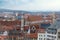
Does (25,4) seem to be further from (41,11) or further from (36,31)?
(36,31)

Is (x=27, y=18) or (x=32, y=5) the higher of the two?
(x=32, y=5)

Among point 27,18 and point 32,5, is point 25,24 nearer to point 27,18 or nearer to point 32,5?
point 27,18

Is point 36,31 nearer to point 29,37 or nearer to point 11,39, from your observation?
point 29,37

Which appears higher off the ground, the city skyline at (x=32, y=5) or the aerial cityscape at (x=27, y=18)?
the city skyline at (x=32, y=5)

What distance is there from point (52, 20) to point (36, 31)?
203mm

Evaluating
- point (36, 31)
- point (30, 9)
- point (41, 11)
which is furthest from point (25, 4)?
point (36, 31)

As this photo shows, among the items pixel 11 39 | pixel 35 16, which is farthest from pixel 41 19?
pixel 11 39

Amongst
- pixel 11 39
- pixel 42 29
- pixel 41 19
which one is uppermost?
pixel 41 19

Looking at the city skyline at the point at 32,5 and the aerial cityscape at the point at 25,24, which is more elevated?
the city skyline at the point at 32,5

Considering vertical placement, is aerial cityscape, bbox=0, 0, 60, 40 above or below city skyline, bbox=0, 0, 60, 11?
below

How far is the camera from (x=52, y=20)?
125 centimetres

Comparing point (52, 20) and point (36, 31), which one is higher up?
point (52, 20)

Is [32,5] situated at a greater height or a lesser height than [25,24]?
greater

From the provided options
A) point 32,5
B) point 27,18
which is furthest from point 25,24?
point 32,5
